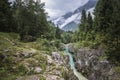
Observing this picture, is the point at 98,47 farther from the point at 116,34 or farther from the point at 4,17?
the point at 4,17

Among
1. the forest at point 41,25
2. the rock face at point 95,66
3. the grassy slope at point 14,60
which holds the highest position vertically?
the forest at point 41,25

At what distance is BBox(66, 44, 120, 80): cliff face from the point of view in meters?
39.2

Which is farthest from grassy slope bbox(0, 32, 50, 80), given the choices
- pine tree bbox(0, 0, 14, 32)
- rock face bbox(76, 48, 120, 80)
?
rock face bbox(76, 48, 120, 80)

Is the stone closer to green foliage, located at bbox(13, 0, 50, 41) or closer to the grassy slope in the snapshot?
the grassy slope

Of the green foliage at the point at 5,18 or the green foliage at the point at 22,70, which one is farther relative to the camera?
the green foliage at the point at 5,18

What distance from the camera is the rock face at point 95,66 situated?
39438 millimetres

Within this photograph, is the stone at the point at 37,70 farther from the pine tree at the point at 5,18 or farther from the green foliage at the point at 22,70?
the pine tree at the point at 5,18

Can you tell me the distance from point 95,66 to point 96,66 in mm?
464

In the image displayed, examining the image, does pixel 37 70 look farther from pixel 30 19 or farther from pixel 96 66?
pixel 96 66

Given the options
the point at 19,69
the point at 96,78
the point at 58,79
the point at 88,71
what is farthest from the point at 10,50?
the point at 88,71

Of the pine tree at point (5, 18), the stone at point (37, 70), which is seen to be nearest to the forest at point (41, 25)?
the pine tree at point (5, 18)

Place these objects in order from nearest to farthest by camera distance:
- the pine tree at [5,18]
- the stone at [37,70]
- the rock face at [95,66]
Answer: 1. the stone at [37,70]
2. the pine tree at [5,18]
3. the rock face at [95,66]

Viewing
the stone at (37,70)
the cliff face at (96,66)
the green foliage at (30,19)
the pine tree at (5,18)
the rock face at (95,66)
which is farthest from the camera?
the rock face at (95,66)

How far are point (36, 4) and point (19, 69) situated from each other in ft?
77.6
